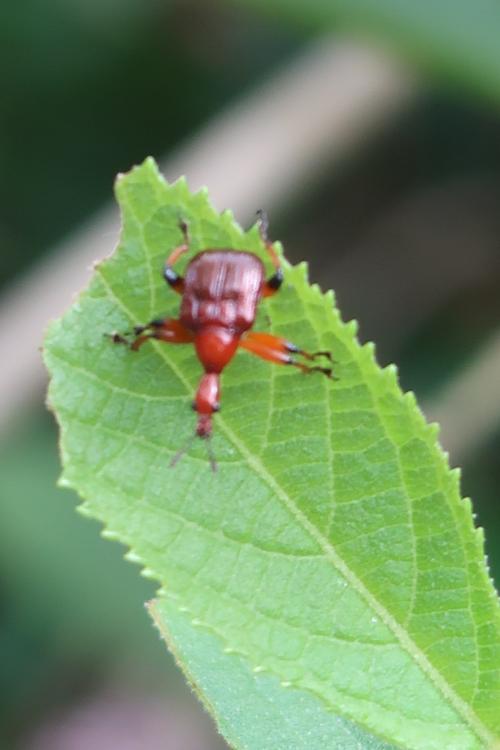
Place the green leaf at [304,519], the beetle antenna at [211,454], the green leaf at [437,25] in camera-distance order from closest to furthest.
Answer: the green leaf at [304,519]
the beetle antenna at [211,454]
the green leaf at [437,25]

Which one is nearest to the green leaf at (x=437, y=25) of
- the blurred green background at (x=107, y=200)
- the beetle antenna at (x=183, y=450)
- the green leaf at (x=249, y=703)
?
the blurred green background at (x=107, y=200)

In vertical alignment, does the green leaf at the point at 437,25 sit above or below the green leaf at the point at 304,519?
above

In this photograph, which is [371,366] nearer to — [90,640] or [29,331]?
[29,331]

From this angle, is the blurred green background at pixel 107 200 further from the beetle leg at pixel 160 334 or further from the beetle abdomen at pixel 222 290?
the beetle leg at pixel 160 334

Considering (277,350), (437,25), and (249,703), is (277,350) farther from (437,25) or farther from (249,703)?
(437,25)

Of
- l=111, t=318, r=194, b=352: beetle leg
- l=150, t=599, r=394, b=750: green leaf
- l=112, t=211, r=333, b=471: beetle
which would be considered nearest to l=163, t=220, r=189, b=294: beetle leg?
l=112, t=211, r=333, b=471: beetle

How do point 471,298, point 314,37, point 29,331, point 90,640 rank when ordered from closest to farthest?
point 29,331 → point 90,640 → point 314,37 → point 471,298

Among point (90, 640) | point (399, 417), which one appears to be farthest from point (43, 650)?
point (399, 417)
